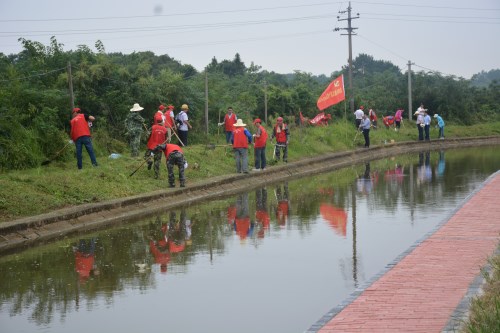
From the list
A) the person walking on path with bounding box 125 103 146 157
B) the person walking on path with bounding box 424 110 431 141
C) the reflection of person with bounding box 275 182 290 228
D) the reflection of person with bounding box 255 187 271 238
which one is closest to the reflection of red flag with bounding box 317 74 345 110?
the person walking on path with bounding box 424 110 431 141

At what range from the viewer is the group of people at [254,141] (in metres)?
25.1

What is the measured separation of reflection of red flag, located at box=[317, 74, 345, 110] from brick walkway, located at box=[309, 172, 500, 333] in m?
22.9

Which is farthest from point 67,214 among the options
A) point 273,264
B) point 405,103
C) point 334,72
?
point 334,72

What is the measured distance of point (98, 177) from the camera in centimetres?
2045

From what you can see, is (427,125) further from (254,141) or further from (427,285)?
(427,285)

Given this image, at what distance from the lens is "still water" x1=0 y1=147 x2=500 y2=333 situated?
9.65 m

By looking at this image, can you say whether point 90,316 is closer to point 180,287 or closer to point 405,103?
point 180,287

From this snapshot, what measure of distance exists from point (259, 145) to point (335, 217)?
9.00m

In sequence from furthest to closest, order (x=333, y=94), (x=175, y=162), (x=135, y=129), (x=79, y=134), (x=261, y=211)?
1. (x=333, y=94)
2. (x=135, y=129)
3. (x=79, y=134)
4. (x=175, y=162)
5. (x=261, y=211)

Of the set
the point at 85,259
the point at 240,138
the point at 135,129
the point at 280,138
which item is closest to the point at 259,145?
the point at 240,138

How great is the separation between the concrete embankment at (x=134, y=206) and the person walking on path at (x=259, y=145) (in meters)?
0.33

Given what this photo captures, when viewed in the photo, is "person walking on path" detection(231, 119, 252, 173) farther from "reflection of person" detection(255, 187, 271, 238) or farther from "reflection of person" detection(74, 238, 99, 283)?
"reflection of person" detection(74, 238, 99, 283)

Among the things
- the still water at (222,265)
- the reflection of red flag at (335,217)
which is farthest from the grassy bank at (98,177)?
the reflection of red flag at (335,217)

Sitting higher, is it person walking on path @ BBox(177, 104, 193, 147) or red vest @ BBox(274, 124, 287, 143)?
person walking on path @ BBox(177, 104, 193, 147)
